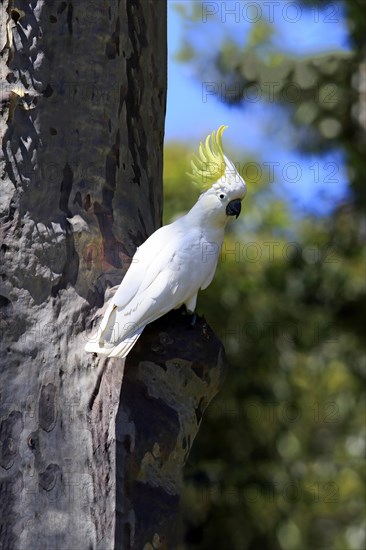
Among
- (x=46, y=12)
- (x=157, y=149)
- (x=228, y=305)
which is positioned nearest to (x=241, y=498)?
(x=228, y=305)

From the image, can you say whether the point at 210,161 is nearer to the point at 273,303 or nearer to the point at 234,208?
the point at 234,208

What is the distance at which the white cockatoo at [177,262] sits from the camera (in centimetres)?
206

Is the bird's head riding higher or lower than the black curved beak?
higher

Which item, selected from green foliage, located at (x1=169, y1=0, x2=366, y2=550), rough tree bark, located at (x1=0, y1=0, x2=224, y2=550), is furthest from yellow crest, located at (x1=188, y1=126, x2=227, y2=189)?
green foliage, located at (x1=169, y1=0, x2=366, y2=550)

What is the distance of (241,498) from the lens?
641 centimetres

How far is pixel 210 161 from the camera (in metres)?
2.33

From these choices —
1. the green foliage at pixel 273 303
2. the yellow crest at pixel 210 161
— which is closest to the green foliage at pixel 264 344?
the green foliage at pixel 273 303

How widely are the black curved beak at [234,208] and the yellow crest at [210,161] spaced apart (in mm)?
79

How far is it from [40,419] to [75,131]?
692mm

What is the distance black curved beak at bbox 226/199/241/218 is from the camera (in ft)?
7.60

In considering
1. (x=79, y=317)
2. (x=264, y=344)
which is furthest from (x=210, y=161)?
(x=264, y=344)

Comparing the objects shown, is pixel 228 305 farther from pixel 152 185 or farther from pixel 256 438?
pixel 152 185

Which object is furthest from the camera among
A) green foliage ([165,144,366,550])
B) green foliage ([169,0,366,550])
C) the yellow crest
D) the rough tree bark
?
green foliage ([165,144,366,550])

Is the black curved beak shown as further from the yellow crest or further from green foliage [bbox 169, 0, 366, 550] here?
green foliage [bbox 169, 0, 366, 550]
